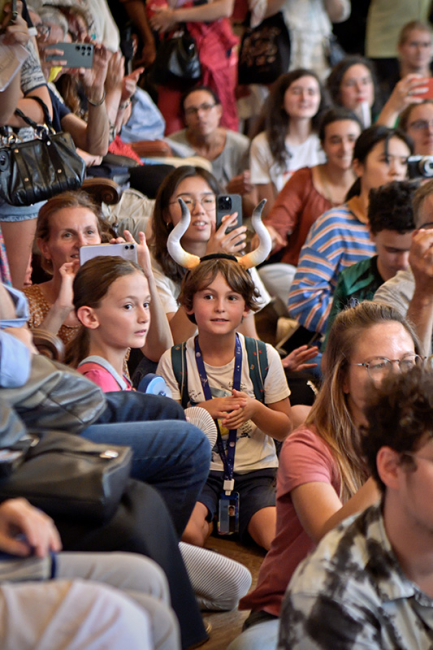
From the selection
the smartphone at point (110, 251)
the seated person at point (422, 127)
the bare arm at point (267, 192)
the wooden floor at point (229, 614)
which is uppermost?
the seated person at point (422, 127)

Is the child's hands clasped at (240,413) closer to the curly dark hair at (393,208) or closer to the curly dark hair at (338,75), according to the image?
the curly dark hair at (393,208)

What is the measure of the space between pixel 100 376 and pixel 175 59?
2.96m

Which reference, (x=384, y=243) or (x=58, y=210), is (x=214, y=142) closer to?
(x=384, y=243)

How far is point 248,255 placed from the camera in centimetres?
232

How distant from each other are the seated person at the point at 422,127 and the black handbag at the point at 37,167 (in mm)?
1978

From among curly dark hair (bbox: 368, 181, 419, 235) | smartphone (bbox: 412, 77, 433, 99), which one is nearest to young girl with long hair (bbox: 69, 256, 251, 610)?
curly dark hair (bbox: 368, 181, 419, 235)

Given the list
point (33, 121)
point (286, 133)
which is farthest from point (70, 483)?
point (286, 133)

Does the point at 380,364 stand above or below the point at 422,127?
below

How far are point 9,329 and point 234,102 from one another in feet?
12.0

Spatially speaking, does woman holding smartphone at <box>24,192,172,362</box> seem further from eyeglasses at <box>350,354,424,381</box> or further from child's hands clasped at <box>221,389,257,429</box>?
eyeglasses at <box>350,354,424,381</box>

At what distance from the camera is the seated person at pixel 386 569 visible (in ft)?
3.16

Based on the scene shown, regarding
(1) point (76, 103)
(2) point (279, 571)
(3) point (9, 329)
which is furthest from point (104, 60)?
(2) point (279, 571)

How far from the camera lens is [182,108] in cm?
444

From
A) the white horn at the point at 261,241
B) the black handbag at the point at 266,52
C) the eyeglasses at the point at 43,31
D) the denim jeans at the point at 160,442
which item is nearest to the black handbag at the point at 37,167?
the white horn at the point at 261,241
